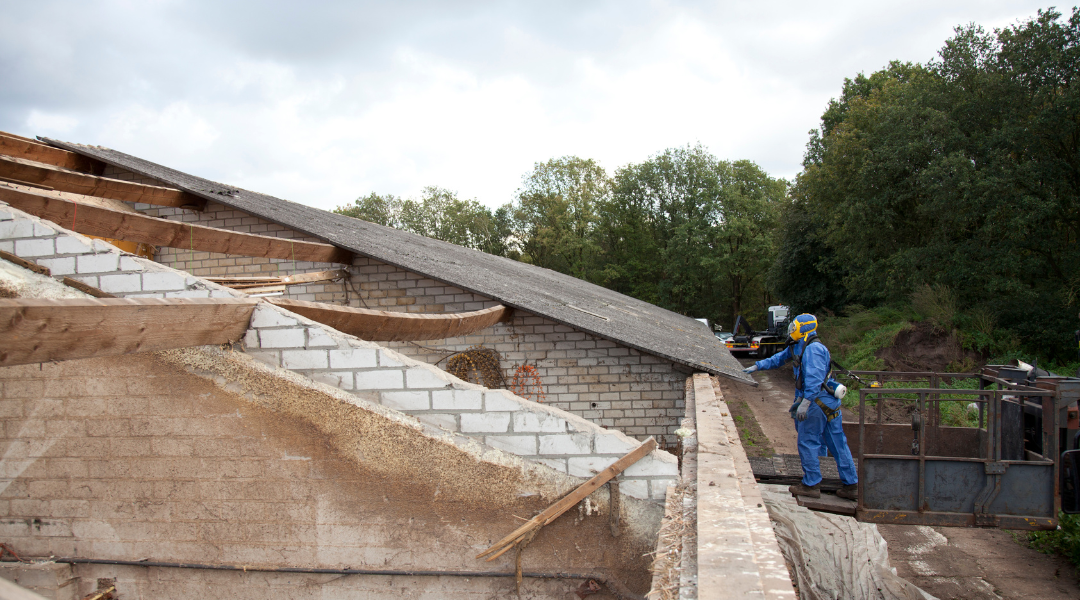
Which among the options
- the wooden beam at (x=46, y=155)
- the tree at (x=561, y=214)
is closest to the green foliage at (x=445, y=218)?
the tree at (x=561, y=214)

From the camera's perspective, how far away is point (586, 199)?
40.4m

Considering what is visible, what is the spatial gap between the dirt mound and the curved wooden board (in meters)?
15.3

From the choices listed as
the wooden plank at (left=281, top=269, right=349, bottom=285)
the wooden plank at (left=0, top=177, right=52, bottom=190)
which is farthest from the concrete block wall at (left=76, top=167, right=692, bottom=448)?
the wooden plank at (left=0, top=177, right=52, bottom=190)

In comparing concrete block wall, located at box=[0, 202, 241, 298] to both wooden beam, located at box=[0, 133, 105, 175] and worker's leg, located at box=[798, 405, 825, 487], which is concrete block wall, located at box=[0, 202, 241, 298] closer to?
worker's leg, located at box=[798, 405, 825, 487]

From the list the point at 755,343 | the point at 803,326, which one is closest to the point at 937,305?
the point at 755,343

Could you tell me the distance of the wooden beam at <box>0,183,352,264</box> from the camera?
5.25 m

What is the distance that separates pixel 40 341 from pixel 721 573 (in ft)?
9.77

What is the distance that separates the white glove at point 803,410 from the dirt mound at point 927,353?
43.0ft

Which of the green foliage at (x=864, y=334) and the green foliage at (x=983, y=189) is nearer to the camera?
the green foliage at (x=983, y=189)

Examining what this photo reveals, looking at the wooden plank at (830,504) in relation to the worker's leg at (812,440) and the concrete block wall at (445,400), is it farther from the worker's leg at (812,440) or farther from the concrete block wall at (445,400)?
the concrete block wall at (445,400)

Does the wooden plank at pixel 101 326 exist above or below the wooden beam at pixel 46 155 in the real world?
A: below

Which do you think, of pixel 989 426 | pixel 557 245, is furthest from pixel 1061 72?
pixel 557 245

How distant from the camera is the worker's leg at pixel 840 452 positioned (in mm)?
5254

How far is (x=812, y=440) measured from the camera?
5242 millimetres
